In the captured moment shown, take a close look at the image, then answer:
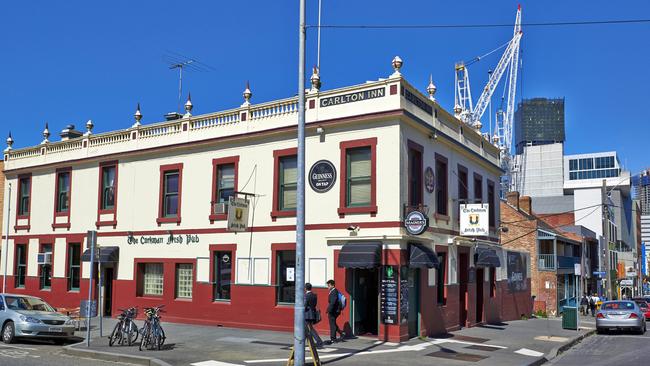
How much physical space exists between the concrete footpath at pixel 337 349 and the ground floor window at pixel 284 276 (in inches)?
51.1

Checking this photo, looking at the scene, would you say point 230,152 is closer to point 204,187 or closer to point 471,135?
point 204,187

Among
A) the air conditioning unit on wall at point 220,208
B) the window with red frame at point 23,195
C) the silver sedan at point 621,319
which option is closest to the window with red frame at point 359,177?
the air conditioning unit on wall at point 220,208

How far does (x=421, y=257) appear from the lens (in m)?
18.7

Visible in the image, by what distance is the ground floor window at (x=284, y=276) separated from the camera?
21.0m

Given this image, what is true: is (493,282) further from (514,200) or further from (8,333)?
(8,333)

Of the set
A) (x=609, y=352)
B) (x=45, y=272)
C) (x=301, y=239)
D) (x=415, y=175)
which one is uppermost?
(x=415, y=175)

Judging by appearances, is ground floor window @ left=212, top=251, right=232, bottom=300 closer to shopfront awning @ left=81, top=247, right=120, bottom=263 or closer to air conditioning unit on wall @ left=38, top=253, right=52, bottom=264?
shopfront awning @ left=81, top=247, right=120, bottom=263

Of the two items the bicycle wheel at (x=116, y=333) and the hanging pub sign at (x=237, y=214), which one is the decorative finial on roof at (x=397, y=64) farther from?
the bicycle wheel at (x=116, y=333)

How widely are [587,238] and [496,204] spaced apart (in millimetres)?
32809

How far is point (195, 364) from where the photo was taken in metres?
14.2

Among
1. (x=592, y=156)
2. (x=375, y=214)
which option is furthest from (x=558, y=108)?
(x=375, y=214)

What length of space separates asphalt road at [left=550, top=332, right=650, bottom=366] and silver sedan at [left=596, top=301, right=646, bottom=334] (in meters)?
0.43

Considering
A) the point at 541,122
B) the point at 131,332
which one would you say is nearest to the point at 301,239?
the point at 131,332

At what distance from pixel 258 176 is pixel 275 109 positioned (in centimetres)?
236
